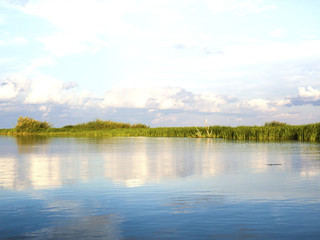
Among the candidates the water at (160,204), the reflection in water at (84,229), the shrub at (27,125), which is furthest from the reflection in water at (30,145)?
the shrub at (27,125)

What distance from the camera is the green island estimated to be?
137 feet

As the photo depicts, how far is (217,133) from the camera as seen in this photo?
2076 inches

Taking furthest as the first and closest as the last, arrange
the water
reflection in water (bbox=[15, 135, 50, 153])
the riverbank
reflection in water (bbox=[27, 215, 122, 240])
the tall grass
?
Result: the tall grass
the riverbank
reflection in water (bbox=[15, 135, 50, 153])
the water
reflection in water (bbox=[27, 215, 122, 240])

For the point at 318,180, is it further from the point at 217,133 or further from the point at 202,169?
the point at 217,133

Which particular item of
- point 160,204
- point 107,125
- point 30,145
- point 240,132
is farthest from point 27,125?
point 160,204

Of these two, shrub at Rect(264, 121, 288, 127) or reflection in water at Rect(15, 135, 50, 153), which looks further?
shrub at Rect(264, 121, 288, 127)

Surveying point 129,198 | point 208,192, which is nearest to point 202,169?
point 208,192

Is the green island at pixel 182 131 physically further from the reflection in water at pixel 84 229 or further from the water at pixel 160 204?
the reflection in water at pixel 84 229

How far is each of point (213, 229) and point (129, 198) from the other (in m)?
3.43

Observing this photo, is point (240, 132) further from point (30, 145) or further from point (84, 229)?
point (84, 229)

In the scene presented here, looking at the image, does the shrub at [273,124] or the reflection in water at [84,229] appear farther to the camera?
the shrub at [273,124]

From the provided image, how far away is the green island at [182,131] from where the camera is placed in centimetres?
4191

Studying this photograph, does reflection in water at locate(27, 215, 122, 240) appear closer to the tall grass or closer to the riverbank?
the riverbank

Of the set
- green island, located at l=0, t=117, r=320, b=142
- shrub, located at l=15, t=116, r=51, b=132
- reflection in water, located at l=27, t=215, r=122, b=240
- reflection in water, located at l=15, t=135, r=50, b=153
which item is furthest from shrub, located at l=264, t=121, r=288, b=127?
shrub, located at l=15, t=116, r=51, b=132
